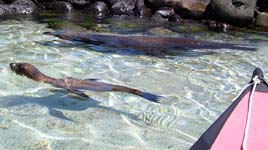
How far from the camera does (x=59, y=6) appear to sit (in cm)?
1465

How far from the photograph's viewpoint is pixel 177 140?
4.70 metres

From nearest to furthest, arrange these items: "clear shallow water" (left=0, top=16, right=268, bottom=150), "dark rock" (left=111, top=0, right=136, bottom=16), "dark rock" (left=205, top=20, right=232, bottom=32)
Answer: "clear shallow water" (left=0, top=16, right=268, bottom=150), "dark rock" (left=205, top=20, right=232, bottom=32), "dark rock" (left=111, top=0, right=136, bottom=16)

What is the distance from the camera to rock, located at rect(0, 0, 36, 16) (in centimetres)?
1327

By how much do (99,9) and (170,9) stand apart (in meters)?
2.49

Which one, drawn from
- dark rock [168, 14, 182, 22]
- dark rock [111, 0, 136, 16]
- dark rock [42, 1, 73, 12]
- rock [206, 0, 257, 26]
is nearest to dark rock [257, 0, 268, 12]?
rock [206, 0, 257, 26]

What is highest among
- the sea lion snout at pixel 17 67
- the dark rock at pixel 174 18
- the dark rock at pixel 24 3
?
the dark rock at pixel 24 3

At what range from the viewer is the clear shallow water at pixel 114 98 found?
4.68 meters

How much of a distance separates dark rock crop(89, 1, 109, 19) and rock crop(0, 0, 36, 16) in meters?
2.02

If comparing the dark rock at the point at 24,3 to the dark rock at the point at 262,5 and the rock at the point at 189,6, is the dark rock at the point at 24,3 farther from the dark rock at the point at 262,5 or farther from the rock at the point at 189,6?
the dark rock at the point at 262,5

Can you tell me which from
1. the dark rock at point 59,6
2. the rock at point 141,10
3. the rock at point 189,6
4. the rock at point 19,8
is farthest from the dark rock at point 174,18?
the rock at point 19,8

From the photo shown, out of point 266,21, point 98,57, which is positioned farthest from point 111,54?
point 266,21

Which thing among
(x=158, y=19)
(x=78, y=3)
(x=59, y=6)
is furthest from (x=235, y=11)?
(x=59, y=6)

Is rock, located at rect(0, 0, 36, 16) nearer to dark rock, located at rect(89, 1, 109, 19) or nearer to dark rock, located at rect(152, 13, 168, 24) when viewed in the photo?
dark rock, located at rect(89, 1, 109, 19)

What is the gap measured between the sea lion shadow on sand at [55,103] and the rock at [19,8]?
319 inches
